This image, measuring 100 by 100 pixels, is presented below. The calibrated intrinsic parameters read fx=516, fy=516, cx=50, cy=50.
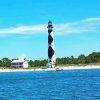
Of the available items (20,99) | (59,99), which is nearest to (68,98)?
(59,99)

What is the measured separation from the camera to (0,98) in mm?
60375

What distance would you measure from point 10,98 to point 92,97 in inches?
383

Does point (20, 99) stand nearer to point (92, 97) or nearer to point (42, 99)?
point (42, 99)

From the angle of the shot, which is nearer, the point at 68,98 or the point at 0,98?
the point at 68,98

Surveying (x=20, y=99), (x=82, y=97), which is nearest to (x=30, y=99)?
(x=20, y=99)

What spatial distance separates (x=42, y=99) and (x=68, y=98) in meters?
2.90

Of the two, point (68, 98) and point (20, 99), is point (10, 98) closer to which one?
point (20, 99)

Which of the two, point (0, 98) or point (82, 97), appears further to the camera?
point (0, 98)

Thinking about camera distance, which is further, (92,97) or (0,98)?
(0,98)

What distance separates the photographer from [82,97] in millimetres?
56688

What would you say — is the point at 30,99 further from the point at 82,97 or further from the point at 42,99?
the point at 82,97

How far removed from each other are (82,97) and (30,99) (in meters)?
5.77

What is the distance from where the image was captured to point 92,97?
2233 inches

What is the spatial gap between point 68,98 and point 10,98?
7.35m
